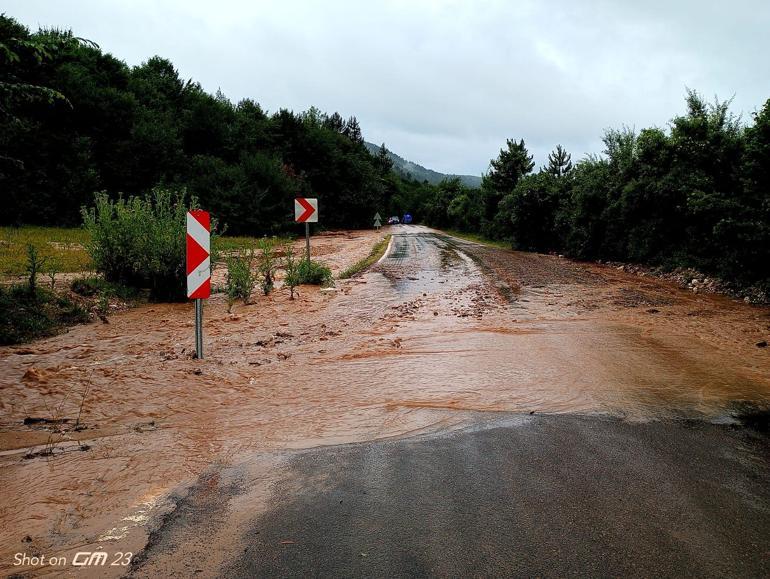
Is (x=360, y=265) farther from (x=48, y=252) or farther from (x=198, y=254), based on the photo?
(x=198, y=254)

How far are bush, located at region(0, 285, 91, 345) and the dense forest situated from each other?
2.28 m

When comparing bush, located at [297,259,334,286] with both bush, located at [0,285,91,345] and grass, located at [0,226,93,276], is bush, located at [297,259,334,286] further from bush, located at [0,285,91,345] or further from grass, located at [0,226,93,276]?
bush, located at [0,285,91,345]

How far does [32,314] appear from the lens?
25.5 ft

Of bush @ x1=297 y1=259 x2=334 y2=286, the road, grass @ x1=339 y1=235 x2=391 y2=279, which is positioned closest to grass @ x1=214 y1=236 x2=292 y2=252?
bush @ x1=297 y1=259 x2=334 y2=286

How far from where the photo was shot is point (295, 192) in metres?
38.8

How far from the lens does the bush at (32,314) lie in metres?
7.12

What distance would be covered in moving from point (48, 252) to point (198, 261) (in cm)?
1197

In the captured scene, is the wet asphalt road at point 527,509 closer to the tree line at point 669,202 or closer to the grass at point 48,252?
the grass at point 48,252

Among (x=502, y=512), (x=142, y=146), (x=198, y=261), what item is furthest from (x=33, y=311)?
(x=142, y=146)

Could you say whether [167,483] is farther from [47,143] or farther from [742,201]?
[47,143]

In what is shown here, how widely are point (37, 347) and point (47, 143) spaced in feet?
89.3

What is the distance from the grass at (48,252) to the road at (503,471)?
7.63 meters

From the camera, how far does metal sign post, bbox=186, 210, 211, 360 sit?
6.40 m

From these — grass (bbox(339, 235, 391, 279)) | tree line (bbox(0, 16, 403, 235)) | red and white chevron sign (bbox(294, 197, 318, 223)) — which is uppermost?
tree line (bbox(0, 16, 403, 235))
